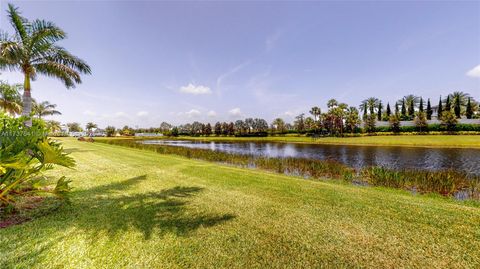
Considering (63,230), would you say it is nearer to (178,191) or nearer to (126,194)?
(126,194)

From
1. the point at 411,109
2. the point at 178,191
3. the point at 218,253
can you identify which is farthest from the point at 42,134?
the point at 411,109

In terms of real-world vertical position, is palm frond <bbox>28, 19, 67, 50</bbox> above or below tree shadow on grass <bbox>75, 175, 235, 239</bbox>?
above

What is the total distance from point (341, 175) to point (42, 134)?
14.4 metres

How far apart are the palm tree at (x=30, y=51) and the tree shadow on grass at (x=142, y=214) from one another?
8781 millimetres

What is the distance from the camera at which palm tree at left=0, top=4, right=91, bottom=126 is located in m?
11.7

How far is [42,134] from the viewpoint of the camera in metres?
4.84

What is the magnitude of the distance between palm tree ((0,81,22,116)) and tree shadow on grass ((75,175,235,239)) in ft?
111

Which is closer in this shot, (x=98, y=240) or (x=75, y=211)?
(x=98, y=240)

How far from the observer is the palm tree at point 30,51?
38.2ft

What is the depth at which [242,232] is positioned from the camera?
169 inches

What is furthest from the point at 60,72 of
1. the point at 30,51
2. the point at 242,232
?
the point at 242,232

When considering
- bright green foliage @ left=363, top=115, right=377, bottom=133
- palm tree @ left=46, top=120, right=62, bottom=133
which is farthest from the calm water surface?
bright green foliage @ left=363, top=115, right=377, bottom=133

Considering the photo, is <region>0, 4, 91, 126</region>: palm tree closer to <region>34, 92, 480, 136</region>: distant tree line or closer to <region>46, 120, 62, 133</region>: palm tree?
<region>46, 120, 62, 133</region>: palm tree

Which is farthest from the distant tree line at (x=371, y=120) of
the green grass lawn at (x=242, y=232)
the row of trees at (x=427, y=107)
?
the green grass lawn at (x=242, y=232)
